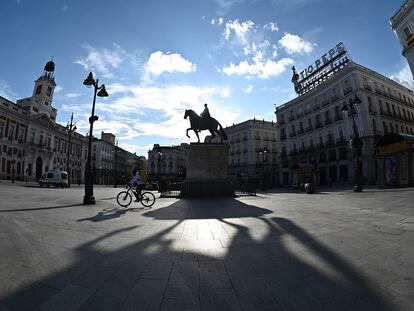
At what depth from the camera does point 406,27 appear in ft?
86.3

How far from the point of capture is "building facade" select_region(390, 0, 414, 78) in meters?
24.7

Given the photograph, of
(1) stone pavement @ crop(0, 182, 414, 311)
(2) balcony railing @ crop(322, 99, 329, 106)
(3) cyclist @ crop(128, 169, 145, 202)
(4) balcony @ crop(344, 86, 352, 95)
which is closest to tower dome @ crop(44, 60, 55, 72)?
(3) cyclist @ crop(128, 169, 145, 202)

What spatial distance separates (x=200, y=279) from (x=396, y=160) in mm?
20940

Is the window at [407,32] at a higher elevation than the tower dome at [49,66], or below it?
below

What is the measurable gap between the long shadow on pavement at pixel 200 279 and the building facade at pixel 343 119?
107 feet

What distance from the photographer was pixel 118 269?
3.01 m

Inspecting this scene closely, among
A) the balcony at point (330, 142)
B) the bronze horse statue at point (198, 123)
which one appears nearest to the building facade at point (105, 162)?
the balcony at point (330, 142)

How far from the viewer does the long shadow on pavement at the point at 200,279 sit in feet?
7.25

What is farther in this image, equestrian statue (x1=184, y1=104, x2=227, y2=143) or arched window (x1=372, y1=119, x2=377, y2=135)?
arched window (x1=372, y1=119, x2=377, y2=135)

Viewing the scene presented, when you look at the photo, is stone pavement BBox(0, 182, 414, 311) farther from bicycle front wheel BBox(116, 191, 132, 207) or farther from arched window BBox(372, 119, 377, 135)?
arched window BBox(372, 119, 377, 135)

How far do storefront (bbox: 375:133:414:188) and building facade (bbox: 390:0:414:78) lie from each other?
13657 millimetres

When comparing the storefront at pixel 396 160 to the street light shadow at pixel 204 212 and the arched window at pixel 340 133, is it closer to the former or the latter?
the street light shadow at pixel 204 212

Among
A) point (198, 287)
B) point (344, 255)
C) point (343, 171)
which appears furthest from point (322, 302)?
point (343, 171)

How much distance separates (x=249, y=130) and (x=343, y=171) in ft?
95.4
